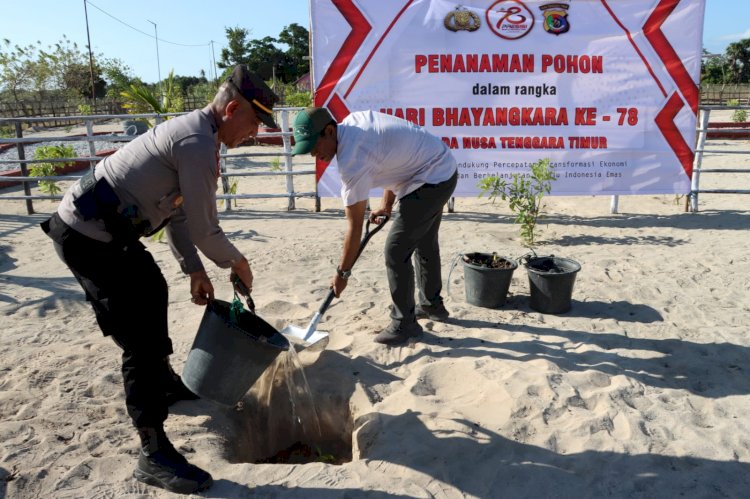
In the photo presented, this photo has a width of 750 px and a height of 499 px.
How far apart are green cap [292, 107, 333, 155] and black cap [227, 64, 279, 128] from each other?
1.98ft

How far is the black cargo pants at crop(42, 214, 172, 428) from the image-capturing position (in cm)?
234

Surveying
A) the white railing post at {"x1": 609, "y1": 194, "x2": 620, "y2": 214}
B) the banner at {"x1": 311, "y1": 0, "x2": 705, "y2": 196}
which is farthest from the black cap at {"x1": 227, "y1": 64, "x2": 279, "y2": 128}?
the white railing post at {"x1": 609, "y1": 194, "x2": 620, "y2": 214}

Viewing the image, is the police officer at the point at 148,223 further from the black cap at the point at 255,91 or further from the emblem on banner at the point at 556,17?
the emblem on banner at the point at 556,17

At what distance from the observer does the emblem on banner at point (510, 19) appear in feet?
21.8

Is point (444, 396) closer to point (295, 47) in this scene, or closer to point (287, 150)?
point (287, 150)

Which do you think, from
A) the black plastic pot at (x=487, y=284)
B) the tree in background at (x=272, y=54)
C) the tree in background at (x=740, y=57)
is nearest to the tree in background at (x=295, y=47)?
the tree in background at (x=272, y=54)

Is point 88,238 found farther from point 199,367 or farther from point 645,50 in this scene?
point 645,50

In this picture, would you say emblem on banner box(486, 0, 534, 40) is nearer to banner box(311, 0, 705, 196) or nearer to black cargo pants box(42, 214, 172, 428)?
banner box(311, 0, 705, 196)

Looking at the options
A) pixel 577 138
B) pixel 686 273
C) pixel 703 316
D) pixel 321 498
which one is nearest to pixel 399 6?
pixel 577 138

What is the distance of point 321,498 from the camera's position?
2.44 m

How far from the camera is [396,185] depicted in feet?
11.9

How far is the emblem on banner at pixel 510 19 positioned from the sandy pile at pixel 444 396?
9.22ft

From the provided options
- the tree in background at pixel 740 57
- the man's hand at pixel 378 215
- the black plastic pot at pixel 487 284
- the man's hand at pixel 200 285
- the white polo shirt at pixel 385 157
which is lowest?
the black plastic pot at pixel 487 284

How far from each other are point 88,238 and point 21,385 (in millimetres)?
1571
